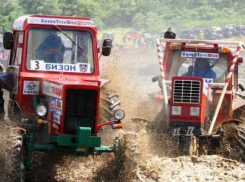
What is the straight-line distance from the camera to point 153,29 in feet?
182

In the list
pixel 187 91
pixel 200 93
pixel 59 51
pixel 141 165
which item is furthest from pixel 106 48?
pixel 141 165

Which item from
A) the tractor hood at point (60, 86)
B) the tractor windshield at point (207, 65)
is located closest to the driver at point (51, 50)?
the tractor hood at point (60, 86)

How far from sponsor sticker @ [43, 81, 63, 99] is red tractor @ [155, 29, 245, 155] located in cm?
239

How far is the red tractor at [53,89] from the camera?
399 inches

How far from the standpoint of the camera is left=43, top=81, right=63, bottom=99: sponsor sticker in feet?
33.5

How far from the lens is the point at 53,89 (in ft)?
34.4

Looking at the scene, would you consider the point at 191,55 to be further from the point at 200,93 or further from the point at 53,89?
the point at 53,89

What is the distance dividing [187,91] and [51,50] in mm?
Answer: 2439

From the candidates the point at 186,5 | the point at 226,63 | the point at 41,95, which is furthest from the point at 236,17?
the point at 41,95

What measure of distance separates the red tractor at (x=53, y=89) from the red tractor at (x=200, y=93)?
1201 mm

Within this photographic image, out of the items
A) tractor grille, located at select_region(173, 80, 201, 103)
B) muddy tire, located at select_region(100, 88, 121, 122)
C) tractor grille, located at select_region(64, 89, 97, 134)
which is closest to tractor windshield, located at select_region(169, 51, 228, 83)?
tractor grille, located at select_region(173, 80, 201, 103)

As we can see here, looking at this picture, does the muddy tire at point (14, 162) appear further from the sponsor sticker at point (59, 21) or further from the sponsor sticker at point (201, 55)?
the sponsor sticker at point (201, 55)

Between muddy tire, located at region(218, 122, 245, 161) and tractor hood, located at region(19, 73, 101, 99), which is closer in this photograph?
tractor hood, located at region(19, 73, 101, 99)

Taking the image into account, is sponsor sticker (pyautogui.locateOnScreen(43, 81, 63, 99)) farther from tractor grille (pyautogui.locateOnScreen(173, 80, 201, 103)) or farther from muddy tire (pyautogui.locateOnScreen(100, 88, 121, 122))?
tractor grille (pyautogui.locateOnScreen(173, 80, 201, 103))
